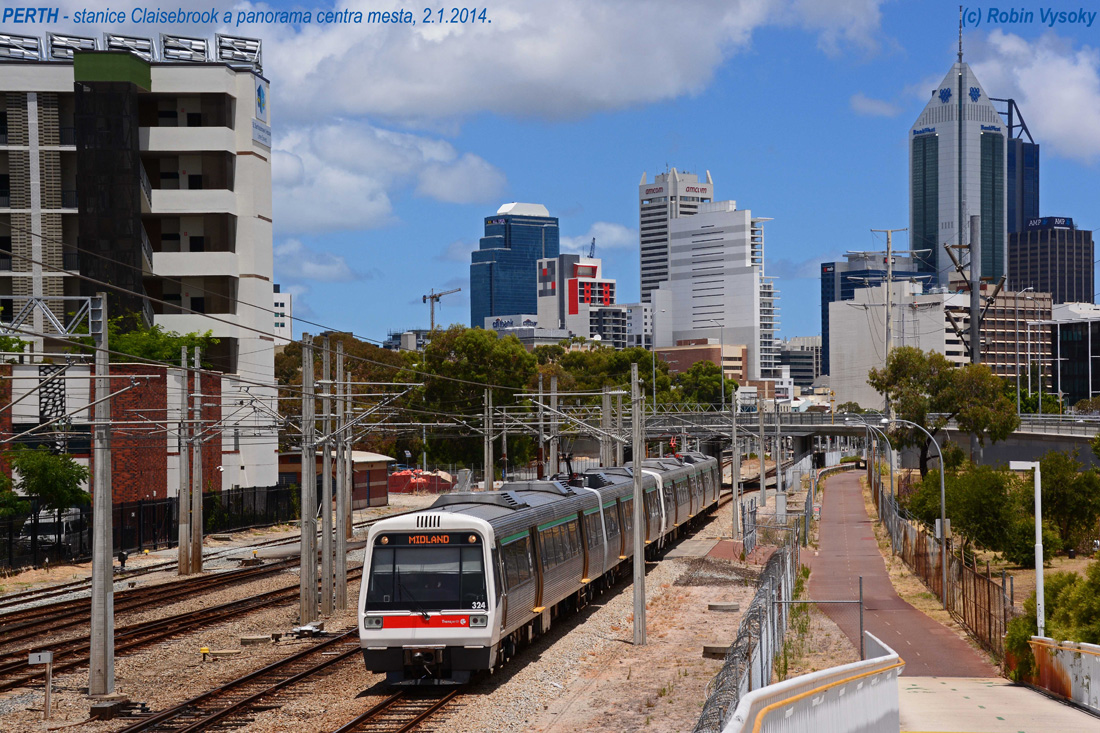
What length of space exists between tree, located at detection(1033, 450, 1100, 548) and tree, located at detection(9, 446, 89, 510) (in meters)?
34.8

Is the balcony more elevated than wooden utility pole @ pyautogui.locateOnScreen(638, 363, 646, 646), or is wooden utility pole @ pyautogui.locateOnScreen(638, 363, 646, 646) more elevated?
the balcony

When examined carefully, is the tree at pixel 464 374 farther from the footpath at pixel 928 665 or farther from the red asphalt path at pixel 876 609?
the footpath at pixel 928 665

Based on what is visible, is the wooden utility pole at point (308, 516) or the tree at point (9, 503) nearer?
the wooden utility pole at point (308, 516)

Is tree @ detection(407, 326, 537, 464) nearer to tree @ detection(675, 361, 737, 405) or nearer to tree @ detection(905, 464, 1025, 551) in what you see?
tree @ detection(905, 464, 1025, 551)

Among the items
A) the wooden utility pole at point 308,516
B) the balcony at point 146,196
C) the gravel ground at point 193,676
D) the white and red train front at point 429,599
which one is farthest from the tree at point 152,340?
the white and red train front at point 429,599

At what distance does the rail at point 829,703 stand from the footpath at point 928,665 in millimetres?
1415

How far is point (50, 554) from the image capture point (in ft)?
135

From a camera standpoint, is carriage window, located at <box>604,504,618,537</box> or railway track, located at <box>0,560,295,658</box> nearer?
railway track, located at <box>0,560,295,658</box>

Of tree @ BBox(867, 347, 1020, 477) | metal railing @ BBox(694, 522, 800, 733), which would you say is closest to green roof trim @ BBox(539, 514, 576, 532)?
metal railing @ BBox(694, 522, 800, 733)

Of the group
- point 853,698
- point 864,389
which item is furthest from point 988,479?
point 864,389

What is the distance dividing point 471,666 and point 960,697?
771 cm

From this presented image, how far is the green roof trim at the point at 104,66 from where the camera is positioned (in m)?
60.1

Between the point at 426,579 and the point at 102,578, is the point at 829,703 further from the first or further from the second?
the point at 102,578

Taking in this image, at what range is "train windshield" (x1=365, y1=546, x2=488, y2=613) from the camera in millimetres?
19359
